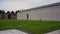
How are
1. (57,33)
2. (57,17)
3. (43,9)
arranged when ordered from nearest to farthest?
(57,33) → (57,17) → (43,9)

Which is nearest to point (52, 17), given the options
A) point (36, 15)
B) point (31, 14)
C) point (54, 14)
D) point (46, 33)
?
point (54, 14)

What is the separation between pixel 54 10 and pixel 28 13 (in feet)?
35.7

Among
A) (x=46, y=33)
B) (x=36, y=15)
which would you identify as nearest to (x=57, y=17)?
(x=36, y=15)

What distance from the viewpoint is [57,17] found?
21281mm

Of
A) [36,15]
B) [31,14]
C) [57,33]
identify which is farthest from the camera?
[31,14]

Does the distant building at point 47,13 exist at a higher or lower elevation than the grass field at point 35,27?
higher

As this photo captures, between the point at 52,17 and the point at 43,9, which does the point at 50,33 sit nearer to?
the point at 52,17

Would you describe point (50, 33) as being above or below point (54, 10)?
below

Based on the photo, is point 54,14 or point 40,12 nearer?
point 54,14

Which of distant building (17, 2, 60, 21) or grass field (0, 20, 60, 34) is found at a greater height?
distant building (17, 2, 60, 21)

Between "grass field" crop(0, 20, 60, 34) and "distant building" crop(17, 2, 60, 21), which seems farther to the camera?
"distant building" crop(17, 2, 60, 21)

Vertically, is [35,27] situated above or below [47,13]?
below

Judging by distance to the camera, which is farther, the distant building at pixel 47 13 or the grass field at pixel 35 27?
the distant building at pixel 47 13

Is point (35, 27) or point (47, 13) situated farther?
point (47, 13)
